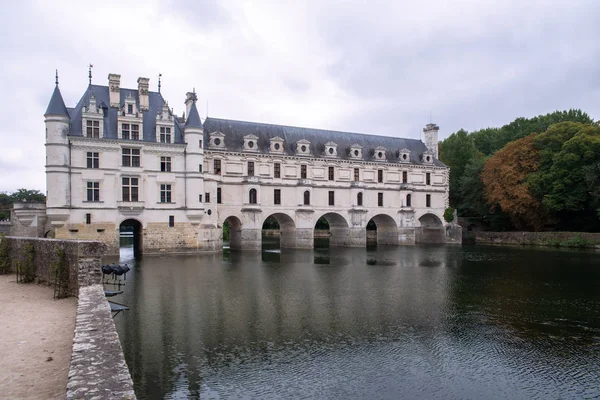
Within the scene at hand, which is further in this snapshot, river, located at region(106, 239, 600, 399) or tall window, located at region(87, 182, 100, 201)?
tall window, located at region(87, 182, 100, 201)

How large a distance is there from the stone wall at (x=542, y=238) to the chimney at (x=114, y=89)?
121 feet

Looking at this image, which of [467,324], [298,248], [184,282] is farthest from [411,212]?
[467,324]

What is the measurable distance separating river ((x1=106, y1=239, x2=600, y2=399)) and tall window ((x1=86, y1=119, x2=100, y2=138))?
1244 cm

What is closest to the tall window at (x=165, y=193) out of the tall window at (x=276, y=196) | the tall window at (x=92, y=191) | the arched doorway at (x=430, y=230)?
the tall window at (x=92, y=191)

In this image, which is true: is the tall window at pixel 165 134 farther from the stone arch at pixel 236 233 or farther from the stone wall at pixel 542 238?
the stone wall at pixel 542 238

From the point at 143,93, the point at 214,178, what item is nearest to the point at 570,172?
the point at 214,178

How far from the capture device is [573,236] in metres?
40.3

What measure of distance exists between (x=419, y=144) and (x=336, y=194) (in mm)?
13263

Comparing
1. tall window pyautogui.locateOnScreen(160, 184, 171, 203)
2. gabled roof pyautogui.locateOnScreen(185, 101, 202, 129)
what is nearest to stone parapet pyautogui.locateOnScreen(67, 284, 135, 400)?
tall window pyautogui.locateOnScreen(160, 184, 171, 203)

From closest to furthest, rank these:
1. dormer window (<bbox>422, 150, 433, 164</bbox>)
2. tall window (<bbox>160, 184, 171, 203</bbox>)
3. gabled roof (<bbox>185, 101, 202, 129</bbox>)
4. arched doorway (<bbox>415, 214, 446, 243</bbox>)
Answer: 1. tall window (<bbox>160, 184, 171, 203</bbox>)
2. gabled roof (<bbox>185, 101, 202, 129</bbox>)
3. arched doorway (<bbox>415, 214, 446, 243</bbox>)
4. dormer window (<bbox>422, 150, 433, 164</bbox>)

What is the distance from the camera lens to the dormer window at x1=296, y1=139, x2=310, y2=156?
4122cm

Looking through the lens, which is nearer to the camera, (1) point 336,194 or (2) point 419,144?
(1) point 336,194

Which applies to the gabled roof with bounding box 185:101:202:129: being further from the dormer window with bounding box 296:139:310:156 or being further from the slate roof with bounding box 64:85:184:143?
the dormer window with bounding box 296:139:310:156

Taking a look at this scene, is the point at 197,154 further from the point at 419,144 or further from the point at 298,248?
the point at 419,144
